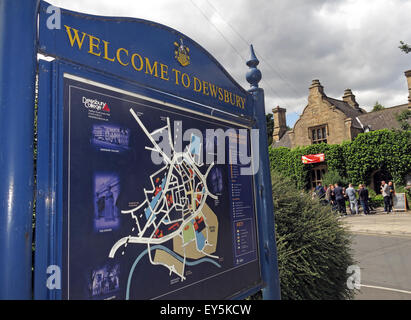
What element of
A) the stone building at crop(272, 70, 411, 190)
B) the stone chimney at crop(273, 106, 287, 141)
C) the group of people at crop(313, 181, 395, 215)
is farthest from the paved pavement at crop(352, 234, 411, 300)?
the stone chimney at crop(273, 106, 287, 141)

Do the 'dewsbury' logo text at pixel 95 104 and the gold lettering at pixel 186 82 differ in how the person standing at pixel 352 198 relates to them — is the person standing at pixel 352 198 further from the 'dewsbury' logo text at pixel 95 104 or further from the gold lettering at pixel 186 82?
the 'dewsbury' logo text at pixel 95 104

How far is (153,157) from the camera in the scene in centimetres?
199

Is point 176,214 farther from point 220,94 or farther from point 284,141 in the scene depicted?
point 284,141

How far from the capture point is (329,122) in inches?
963

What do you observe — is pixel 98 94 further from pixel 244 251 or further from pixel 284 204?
pixel 284 204

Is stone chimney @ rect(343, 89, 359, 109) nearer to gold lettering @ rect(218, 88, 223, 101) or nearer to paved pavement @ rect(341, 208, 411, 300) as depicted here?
paved pavement @ rect(341, 208, 411, 300)

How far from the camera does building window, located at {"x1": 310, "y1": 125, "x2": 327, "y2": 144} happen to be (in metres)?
25.1

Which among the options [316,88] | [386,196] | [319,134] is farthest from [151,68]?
[316,88]

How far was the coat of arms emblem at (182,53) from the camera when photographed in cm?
240

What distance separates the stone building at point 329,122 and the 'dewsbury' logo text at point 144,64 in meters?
22.6

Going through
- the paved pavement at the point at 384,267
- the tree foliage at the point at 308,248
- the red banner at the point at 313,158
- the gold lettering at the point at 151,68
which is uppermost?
the red banner at the point at 313,158

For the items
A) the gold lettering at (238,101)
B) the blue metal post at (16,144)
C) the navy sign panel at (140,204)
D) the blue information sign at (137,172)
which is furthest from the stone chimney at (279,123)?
the blue metal post at (16,144)

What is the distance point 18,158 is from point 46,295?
0.65 metres

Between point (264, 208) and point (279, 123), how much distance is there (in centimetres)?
3022
